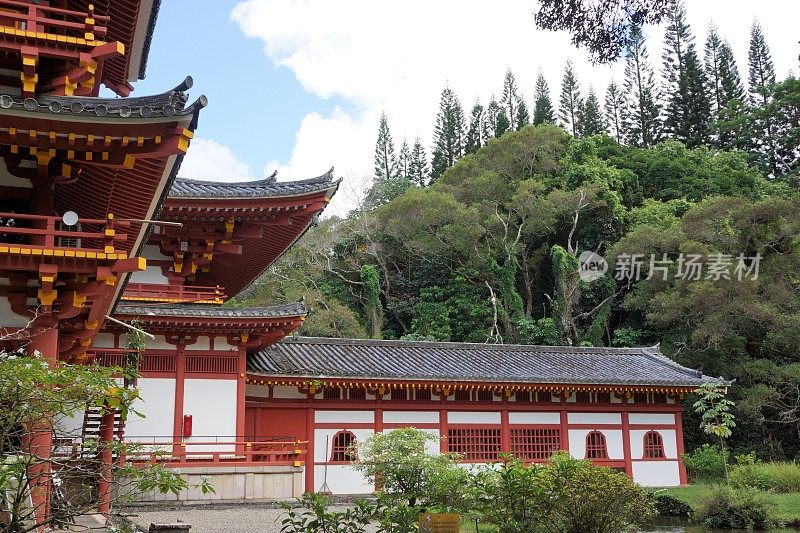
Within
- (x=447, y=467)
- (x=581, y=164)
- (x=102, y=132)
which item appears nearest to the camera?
(x=102, y=132)

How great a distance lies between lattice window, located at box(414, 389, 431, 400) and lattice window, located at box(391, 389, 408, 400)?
1.11 ft

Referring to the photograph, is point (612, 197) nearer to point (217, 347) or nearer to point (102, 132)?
point (217, 347)

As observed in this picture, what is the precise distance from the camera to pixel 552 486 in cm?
995

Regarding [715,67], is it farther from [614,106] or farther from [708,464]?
[708,464]

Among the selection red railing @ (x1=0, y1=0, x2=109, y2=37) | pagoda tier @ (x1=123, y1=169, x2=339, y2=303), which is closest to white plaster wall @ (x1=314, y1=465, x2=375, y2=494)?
pagoda tier @ (x1=123, y1=169, x2=339, y2=303)

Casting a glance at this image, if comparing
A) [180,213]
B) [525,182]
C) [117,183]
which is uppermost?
[525,182]

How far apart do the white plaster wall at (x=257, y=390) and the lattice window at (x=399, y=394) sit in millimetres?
3751

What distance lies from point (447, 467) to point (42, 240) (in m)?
9.73

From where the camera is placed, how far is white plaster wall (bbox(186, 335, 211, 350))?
727 inches

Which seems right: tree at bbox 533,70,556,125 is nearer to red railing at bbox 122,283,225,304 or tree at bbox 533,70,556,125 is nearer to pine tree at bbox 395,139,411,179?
pine tree at bbox 395,139,411,179

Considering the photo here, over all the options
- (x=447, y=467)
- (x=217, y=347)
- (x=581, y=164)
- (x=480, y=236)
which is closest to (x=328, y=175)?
(x=217, y=347)

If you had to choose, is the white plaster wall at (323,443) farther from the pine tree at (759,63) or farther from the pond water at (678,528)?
the pine tree at (759,63)

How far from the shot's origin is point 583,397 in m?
24.9

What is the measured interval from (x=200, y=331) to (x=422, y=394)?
762 cm
